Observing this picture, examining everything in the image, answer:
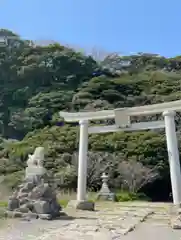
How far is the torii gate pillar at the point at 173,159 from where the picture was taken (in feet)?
29.1

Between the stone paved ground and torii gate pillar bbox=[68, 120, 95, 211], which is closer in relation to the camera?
the stone paved ground

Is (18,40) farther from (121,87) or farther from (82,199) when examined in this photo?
(82,199)

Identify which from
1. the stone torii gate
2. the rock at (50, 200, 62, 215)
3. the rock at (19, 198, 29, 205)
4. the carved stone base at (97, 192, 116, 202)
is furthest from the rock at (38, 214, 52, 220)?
the carved stone base at (97, 192, 116, 202)

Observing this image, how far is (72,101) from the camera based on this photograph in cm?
2902

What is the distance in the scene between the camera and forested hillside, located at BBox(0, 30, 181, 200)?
20.0 meters

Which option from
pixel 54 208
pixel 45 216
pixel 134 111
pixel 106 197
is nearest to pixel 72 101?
pixel 106 197

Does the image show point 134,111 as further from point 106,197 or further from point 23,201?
point 106,197

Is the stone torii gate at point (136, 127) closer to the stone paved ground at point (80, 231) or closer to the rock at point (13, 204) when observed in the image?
the rock at point (13, 204)

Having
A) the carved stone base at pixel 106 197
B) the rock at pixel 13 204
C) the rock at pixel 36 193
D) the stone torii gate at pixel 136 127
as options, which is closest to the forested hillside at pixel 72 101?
the carved stone base at pixel 106 197

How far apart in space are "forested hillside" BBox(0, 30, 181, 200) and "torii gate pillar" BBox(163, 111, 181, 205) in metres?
8.92

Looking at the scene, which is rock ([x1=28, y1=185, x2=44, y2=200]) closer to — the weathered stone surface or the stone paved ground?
the weathered stone surface

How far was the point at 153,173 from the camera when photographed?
1900 cm

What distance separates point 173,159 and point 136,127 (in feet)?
7.11

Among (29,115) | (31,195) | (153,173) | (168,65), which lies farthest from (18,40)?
(31,195)
